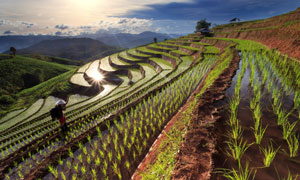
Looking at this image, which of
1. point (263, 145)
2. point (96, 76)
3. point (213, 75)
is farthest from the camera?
point (96, 76)

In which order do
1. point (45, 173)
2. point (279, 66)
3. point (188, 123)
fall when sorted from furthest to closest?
point (279, 66) < point (188, 123) < point (45, 173)

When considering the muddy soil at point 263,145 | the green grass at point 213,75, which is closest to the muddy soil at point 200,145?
the muddy soil at point 263,145

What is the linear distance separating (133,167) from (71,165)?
1983 mm

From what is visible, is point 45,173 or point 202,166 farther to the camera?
point 45,173

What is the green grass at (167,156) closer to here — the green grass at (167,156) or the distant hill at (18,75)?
the green grass at (167,156)

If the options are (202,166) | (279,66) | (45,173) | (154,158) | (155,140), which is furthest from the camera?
(279,66)

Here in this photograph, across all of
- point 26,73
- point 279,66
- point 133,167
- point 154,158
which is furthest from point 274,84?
point 26,73

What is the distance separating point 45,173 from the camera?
3912mm

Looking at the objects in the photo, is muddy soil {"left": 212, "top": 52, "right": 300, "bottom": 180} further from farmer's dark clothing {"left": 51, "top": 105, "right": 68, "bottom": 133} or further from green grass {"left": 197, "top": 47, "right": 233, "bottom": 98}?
farmer's dark clothing {"left": 51, "top": 105, "right": 68, "bottom": 133}

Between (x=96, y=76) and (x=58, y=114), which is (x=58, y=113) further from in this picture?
(x=96, y=76)

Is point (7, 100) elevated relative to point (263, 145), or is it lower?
lower

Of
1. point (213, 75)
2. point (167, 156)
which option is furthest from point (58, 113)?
point (213, 75)

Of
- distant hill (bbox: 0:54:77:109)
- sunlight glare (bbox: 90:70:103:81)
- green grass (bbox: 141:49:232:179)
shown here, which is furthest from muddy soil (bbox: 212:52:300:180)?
distant hill (bbox: 0:54:77:109)

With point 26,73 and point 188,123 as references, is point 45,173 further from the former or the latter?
point 26,73
